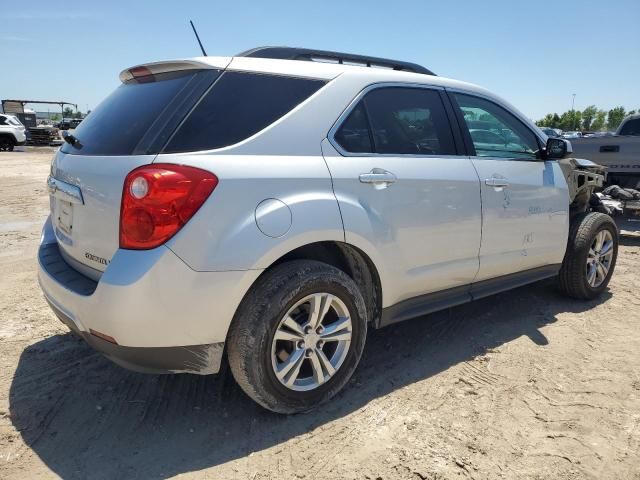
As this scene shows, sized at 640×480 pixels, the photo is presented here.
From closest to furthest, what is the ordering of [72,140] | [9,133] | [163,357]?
1. [163,357]
2. [72,140]
3. [9,133]

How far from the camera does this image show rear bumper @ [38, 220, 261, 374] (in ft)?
7.06

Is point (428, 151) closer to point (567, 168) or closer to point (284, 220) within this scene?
point (284, 220)

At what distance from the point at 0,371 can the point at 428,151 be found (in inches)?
118

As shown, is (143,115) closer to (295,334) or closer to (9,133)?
(295,334)

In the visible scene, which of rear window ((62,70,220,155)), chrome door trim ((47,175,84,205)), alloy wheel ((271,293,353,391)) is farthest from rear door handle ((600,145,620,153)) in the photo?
chrome door trim ((47,175,84,205))

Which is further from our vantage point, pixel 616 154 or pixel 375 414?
pixel 616 154

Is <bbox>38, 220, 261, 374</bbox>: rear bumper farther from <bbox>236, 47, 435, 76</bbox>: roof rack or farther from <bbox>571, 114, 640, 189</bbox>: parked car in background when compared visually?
<bbox>571, 114, 640, 189</bbox>: parked car in background

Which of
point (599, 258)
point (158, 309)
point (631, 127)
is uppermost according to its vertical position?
point (631, 127)

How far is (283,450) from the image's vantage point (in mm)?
2443

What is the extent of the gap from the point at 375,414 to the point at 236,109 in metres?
1.77

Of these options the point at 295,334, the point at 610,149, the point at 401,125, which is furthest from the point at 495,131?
the point at 610,149

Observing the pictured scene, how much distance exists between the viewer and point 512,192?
362 cm

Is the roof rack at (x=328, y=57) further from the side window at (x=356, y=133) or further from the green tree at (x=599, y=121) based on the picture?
the green tree at (x=599, y=121)

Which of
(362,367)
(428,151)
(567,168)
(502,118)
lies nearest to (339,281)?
(362,367)
